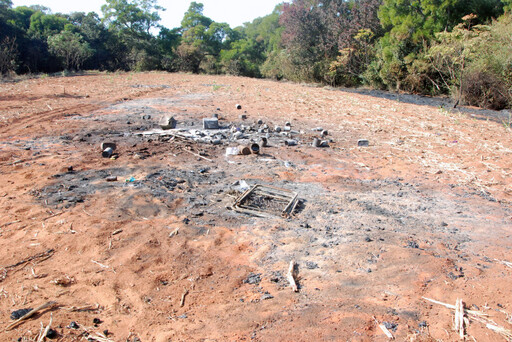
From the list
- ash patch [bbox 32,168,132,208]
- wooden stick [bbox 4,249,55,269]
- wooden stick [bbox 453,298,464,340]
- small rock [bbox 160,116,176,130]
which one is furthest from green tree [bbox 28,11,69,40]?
wooden stick [bbox 453,298,464,340]

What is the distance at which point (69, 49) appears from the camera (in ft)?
62.6

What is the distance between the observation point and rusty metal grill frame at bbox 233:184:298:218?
13.0ft

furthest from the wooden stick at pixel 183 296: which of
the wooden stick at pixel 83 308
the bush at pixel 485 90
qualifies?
the bush at pixel 485 90

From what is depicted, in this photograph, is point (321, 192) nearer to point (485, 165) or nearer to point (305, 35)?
point (485, 165)

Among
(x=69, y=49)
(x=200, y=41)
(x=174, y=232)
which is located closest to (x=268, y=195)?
(x=174, y=232)

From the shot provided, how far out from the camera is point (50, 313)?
2418mm

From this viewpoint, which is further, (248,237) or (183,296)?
(248,237)

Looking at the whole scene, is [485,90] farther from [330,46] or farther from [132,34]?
[132,34]

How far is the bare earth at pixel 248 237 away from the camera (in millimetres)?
2414

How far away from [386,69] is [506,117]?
6.90m

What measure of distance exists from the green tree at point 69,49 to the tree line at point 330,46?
5 centimetres

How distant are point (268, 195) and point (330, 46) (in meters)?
17.5

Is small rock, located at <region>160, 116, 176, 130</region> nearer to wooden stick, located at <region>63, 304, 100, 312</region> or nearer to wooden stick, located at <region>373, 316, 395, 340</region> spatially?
wooden stick, located at <region>63, 304, 100, 312</region>

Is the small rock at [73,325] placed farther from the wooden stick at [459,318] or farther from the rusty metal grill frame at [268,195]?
the wooden stick at [459,318]
